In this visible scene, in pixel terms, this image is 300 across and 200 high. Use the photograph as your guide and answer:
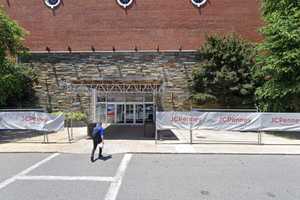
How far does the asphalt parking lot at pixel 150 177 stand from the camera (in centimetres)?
725

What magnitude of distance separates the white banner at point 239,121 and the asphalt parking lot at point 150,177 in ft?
9.39

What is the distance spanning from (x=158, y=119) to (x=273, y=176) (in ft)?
24.8

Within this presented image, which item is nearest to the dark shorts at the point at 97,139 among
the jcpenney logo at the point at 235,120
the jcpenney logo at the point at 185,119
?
the jcpenney logo at the point at 185,119

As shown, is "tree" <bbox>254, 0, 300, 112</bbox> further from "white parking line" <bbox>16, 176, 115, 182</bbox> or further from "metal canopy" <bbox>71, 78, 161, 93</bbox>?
"white parking line" <bbox>16, 176, 115, 182</bbox>

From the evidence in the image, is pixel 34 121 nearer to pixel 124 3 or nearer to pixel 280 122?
pixel 280 122

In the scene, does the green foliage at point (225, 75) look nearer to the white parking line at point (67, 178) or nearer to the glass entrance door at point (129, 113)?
the glass entrance door at point (129, 113)

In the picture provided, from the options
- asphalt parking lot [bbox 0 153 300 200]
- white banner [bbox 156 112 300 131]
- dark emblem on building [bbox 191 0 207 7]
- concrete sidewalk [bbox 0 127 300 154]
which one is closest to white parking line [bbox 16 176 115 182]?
asphalt parking lot [bbox 0 153 300 200]

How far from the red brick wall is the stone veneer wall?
166 centimetres

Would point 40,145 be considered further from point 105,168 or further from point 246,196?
point 246,196

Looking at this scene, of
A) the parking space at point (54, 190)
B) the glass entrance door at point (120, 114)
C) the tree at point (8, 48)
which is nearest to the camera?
the parking space at point (54, 190)

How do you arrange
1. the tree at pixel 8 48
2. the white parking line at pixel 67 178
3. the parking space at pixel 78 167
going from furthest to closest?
the tree at pixel 8 48 → the parking space at pixel 78 167 → the white parking line at pixel 67 178

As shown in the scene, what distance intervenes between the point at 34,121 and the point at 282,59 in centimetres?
1558

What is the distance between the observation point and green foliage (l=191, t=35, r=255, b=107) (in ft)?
81.1

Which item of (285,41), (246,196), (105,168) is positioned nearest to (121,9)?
(285,41)
